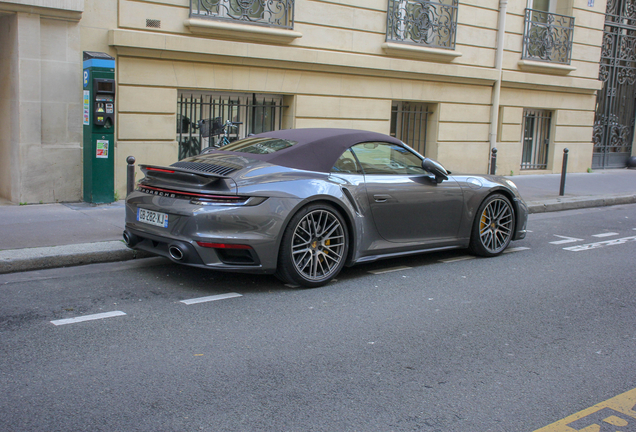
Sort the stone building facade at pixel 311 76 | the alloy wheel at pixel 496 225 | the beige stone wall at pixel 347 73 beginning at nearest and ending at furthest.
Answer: the alloy wheel at pixel 496 225
the stone building facade at pixel 311 76
the beige stone wall at pixel 347 73

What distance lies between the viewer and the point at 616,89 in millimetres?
19656

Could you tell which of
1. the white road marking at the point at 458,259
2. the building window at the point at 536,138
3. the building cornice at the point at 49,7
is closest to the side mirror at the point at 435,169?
the white road marking at the point at 458,259

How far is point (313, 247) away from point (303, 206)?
0.40 metres

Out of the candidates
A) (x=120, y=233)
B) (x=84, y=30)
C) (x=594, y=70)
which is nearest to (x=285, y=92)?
(x=84, y=30)

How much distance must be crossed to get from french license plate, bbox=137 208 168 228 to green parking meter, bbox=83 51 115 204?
3.97m

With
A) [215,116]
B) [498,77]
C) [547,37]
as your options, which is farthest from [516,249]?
[547,37]

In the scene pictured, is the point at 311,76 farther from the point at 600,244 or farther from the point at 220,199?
the point at 220,199

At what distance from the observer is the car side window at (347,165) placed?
6051mm

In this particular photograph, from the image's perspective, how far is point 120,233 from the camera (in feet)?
24.2

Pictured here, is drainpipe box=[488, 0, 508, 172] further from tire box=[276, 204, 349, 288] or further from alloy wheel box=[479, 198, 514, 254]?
tire box=[276, 204, 349, 288]

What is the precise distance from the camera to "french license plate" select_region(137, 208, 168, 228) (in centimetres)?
542

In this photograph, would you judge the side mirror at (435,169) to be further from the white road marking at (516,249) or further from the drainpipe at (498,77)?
the drainpipe at (498,77)

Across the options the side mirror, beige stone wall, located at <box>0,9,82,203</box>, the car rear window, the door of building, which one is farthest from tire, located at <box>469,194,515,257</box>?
the door of building

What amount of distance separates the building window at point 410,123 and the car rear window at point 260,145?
8604 mm
